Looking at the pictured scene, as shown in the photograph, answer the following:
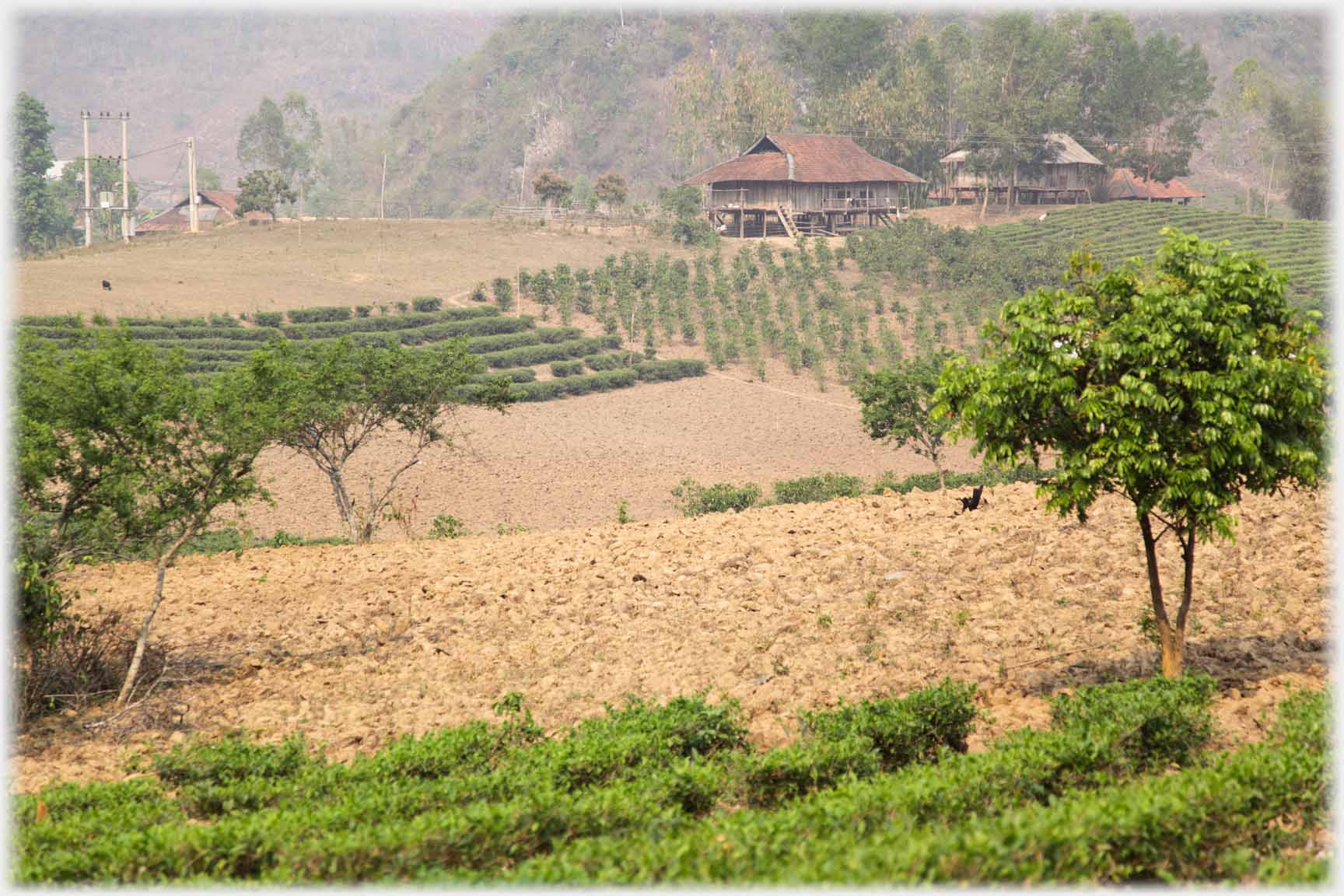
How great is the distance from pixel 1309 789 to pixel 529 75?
114 meters

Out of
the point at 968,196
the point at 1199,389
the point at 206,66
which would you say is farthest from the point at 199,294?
the point at 206,66

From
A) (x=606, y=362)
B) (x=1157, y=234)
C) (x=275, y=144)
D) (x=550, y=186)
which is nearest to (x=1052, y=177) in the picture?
(x=1157, y=234)

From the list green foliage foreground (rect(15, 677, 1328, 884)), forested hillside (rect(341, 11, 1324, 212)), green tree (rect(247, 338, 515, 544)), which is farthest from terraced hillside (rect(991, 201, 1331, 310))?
green foliage foreground (rect(15, 677, 1328, 884))

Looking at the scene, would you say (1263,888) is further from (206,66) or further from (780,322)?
(206,66)

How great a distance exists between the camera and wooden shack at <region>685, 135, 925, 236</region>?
62188 millimetres

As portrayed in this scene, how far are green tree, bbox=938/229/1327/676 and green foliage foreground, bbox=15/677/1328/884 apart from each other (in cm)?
160

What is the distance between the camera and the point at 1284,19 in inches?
4705

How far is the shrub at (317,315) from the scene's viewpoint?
41781mm

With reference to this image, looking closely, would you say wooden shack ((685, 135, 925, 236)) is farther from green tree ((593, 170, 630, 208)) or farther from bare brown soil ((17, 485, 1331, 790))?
bare brown soil ((17, 485, 1331, 790))

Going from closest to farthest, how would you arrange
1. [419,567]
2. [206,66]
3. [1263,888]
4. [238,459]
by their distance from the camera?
[1263,888] → [238,459] → [419,567] → [206,66]

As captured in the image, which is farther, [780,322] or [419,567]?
[780,322]

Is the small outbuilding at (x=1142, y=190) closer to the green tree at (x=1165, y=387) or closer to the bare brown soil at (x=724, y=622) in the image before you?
the bare brown soil at (x=724, y=622)

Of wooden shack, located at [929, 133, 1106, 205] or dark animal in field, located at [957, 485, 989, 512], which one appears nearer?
dark animal in field, located at [957, 485, 989, 512]

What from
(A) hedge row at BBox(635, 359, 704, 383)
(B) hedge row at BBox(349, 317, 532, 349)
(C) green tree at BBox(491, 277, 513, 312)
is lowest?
(A) hedge row at BBox(635, 359, 704, 383)
